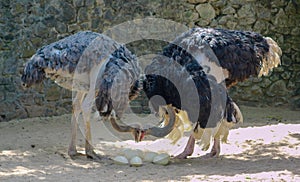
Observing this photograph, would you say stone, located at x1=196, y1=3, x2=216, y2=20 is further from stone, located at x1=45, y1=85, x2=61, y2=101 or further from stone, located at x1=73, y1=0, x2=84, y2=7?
stone, located at x1=45, y1=85, x2=61, y2=101

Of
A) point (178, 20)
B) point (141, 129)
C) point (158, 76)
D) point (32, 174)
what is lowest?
point (32, 174)

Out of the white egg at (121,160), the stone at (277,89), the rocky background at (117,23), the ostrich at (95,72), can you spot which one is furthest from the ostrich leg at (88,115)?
the stone at (277,89)

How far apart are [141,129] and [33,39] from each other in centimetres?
297

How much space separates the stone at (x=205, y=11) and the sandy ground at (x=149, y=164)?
1.63 metres

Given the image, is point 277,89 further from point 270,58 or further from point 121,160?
point 121,160

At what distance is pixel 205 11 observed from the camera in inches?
309

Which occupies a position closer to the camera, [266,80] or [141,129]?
[141,129]

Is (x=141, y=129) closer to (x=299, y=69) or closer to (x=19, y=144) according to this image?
(x=19, y=144)

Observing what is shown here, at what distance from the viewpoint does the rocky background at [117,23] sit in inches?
282

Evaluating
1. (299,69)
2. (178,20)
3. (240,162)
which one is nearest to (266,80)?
(299,69)

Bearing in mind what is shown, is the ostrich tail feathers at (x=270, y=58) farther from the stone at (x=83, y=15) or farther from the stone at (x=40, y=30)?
the stone at (x=40, y=30)

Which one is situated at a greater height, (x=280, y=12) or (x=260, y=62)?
(x=280, y=12)

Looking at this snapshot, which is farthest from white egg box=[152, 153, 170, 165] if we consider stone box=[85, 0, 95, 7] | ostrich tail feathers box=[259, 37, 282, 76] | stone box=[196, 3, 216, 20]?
stone box=[196, 3, 216, 20]

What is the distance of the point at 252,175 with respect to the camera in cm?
449
